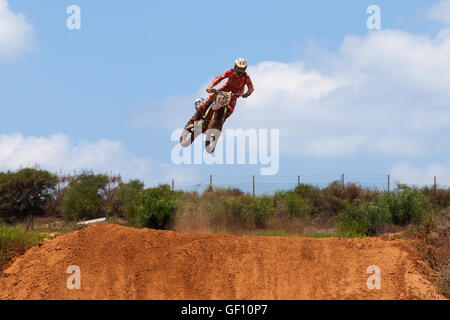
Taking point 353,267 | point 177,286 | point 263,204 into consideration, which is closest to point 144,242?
point 177,286

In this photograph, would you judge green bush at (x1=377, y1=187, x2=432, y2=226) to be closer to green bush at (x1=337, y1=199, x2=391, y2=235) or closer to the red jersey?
green bush at (x1=337, y1=199, x2=391, y2=235)

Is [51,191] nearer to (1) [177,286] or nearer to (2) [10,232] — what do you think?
(2) [10,232]

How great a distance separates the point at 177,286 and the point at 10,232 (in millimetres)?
6892

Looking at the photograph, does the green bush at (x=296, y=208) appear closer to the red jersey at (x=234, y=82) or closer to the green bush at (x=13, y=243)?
the red jersey at (x=234, y=82)

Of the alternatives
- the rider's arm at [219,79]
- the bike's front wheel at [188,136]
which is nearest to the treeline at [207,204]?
the bike's front wheel at [188,136]

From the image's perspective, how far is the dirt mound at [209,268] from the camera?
1257 cm

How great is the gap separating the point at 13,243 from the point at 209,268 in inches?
261

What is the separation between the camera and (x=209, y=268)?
13.6m

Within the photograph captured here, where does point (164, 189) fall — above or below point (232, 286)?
above

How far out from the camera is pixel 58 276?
13.5 meters

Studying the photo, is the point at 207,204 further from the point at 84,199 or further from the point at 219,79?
the point at 219,79
